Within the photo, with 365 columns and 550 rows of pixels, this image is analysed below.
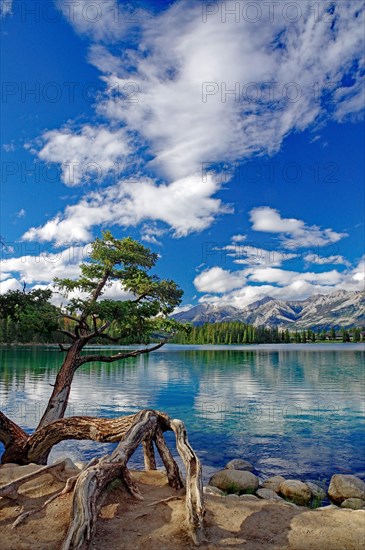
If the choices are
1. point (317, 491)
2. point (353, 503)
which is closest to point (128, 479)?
point (353, 503)

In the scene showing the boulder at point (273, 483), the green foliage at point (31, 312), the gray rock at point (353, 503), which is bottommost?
the boulder at point (273, 483)

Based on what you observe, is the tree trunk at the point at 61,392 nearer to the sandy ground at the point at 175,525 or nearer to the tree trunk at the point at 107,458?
the tree trunk at the point at 107,458

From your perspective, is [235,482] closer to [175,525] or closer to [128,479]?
[128,479]

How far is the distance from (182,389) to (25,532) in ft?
142

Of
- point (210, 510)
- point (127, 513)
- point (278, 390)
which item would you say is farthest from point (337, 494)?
point (278, 390)

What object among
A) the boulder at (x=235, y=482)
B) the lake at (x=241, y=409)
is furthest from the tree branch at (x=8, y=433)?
the boulder at (x=235, y=482)

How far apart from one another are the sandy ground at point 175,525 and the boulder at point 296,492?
7.13m

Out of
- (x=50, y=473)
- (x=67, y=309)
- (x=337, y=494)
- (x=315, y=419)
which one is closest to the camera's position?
(x=50, y=473)

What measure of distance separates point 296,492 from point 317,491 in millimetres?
1285

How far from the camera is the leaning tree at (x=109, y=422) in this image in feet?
24.4

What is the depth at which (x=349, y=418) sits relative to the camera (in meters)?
31.7

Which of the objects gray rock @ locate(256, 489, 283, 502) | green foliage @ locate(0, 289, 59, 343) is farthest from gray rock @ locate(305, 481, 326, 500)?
green foliage @ locate(0, 289, 59, 343)

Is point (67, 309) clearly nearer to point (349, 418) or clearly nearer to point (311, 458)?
point (311, 458)

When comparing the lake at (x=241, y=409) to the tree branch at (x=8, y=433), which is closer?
the tree branch at (x=8, y=433)
